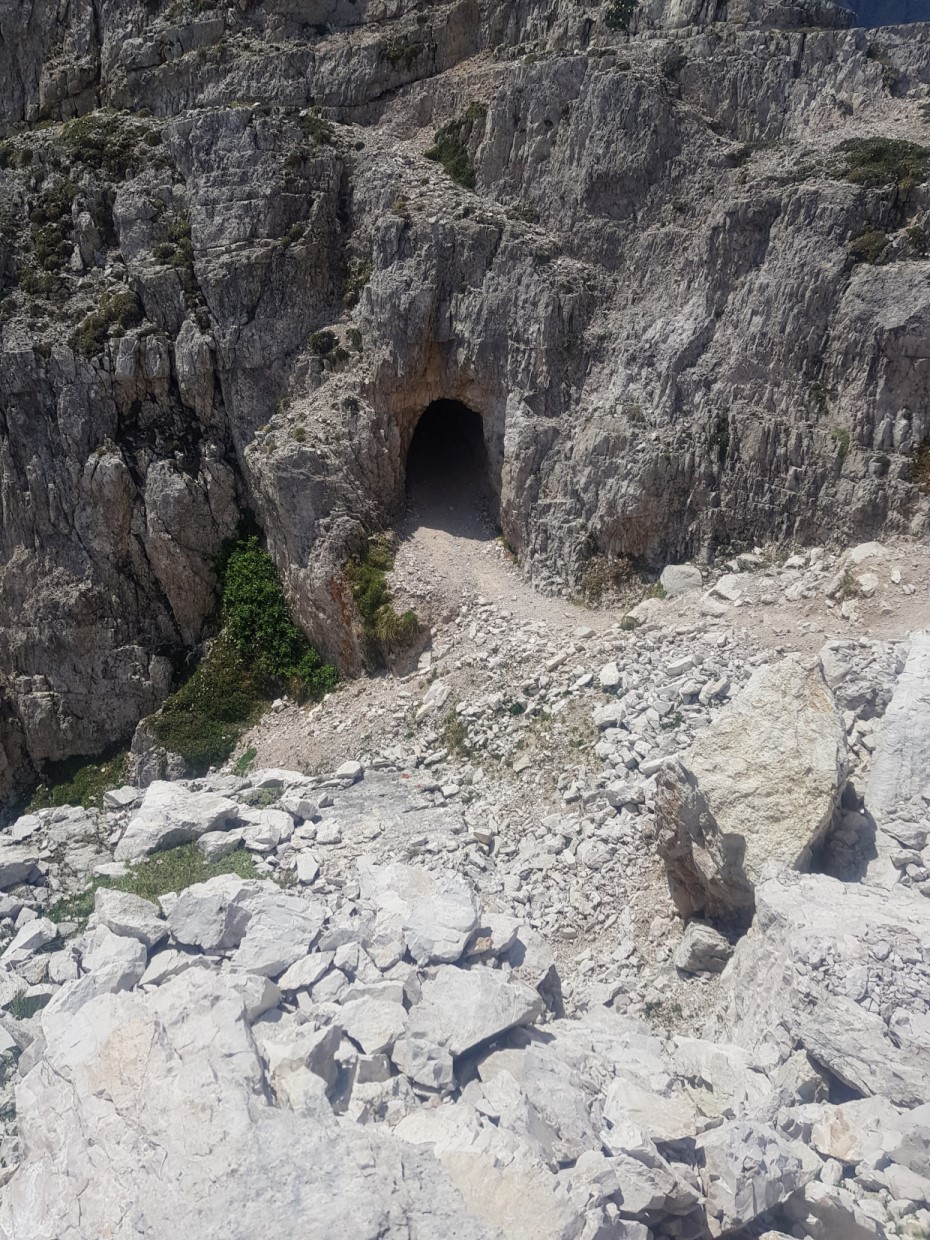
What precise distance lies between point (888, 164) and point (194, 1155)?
61.5ft

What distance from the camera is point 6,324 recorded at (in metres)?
19.9

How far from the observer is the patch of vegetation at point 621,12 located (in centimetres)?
1852

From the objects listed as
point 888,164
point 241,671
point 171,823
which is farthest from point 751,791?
point 241,671

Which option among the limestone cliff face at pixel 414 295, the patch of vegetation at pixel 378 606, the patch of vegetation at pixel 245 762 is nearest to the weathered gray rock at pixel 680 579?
the limestone cliff face at pixel 414 295

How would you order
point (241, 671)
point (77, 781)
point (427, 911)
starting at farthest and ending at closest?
point (77, 781) → point (241, 671) → point (427, 911)

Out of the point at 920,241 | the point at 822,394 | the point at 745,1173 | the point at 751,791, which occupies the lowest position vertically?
the point at 745,1173

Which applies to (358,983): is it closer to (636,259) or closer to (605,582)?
(605,582)

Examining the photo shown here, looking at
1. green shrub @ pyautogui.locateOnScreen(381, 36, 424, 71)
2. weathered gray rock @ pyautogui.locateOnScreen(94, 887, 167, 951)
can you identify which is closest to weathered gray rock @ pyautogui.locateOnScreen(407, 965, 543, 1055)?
weathered gray rock @ pyautogui.locateOnScreen(94, 887, 167, 951)

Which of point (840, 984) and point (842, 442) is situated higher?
point (842, 442)

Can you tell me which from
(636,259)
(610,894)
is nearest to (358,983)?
(610,894)

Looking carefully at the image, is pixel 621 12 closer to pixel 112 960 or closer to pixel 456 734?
pixel 456 734

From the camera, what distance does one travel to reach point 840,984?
7805mm

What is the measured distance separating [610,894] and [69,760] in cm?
1674

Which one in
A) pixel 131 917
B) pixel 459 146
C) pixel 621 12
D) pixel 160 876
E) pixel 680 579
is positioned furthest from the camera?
pixel 459 146
